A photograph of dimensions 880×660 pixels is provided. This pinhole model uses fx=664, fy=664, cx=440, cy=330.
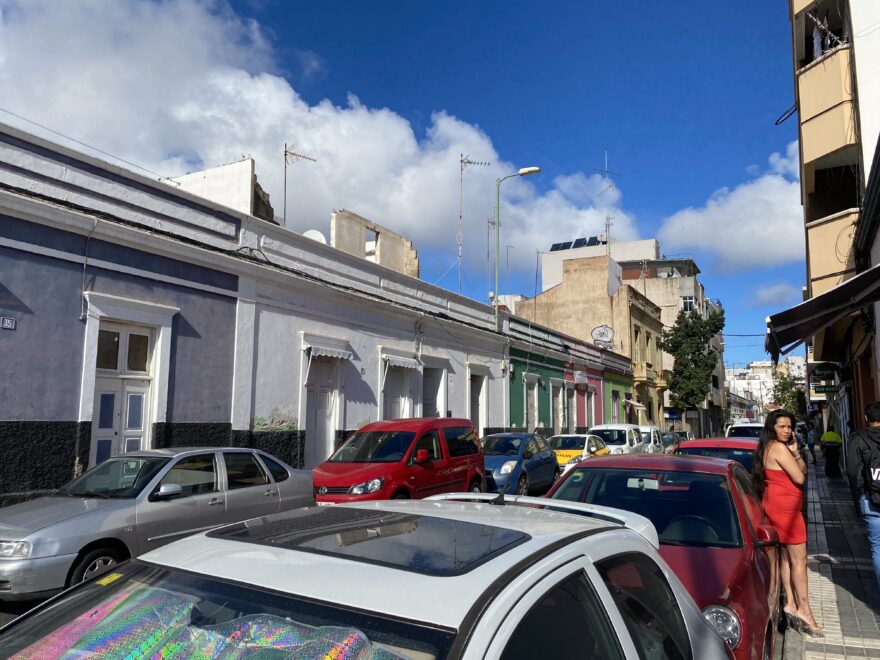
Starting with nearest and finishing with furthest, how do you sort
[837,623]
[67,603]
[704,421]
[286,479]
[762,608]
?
[67,603], [762,608], [837,623], [286,479], [704,421]

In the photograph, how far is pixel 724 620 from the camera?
3.67 metres

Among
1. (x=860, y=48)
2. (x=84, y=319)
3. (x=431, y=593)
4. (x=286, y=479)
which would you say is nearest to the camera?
(x=431, y=593)

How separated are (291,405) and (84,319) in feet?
15.3

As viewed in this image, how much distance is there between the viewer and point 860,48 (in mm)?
12008

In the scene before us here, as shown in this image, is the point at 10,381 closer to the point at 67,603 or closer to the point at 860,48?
the point at 67,603

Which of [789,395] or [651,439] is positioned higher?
[789,395]

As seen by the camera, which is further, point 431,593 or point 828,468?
point 828,468

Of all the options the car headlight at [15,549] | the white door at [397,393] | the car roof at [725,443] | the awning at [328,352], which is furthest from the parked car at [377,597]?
the white door at [397,393]

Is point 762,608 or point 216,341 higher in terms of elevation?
point 216,341

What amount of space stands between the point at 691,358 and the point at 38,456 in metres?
37.7

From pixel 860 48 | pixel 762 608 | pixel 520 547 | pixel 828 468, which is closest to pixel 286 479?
pixel 762 608

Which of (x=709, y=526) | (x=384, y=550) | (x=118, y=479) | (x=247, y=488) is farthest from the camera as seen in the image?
(x=247, y=488)

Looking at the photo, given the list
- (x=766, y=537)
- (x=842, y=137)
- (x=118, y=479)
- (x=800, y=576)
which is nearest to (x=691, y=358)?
(x=842, y=137)

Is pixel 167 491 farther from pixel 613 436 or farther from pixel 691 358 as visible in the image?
pixel 691 358
